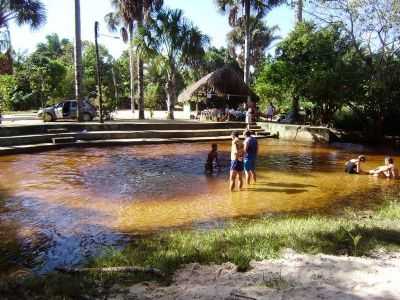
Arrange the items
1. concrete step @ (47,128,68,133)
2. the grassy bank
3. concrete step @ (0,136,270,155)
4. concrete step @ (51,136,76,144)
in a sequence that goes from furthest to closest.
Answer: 1. concrete step @ (47,128,68,133)
2. concrete step @ (51,136,76,144)
3. concrete step @ (0,136,270,155)
4. the grassy bank

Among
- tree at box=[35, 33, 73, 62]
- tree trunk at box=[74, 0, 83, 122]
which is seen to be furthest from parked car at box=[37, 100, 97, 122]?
tree at box=[35, 33, 73, 62]

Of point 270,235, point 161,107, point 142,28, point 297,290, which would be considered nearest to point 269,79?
point 142,28

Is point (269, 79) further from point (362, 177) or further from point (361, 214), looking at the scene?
point (361, 214)

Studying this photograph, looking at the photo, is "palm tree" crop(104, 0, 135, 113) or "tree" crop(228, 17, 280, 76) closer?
"palm tree" crop(104, 0, 135, 113)

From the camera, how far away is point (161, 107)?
56.2 meters

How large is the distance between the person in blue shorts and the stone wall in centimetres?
1328

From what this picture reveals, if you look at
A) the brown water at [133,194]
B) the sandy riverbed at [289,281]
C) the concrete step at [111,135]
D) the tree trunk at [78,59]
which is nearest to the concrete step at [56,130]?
the concrete step at [111,135]

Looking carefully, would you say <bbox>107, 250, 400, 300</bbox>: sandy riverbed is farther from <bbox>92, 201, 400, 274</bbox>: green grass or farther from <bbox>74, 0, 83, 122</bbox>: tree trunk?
<bbox>74, 0, 83, 122</bbox>: tree trunk

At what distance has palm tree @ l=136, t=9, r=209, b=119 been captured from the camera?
2845cm

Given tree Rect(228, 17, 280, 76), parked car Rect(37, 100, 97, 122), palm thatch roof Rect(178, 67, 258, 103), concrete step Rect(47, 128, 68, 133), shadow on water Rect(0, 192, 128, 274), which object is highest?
tree Rect(228, 17, 280, 76)

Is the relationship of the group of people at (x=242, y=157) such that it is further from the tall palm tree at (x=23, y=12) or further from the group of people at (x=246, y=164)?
the tall palm tree at (x=23, y=12)

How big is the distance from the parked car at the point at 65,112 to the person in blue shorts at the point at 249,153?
16.7m

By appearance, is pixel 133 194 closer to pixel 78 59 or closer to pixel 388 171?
pixel 388 171

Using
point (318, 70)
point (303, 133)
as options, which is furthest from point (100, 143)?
point (318, 70)
